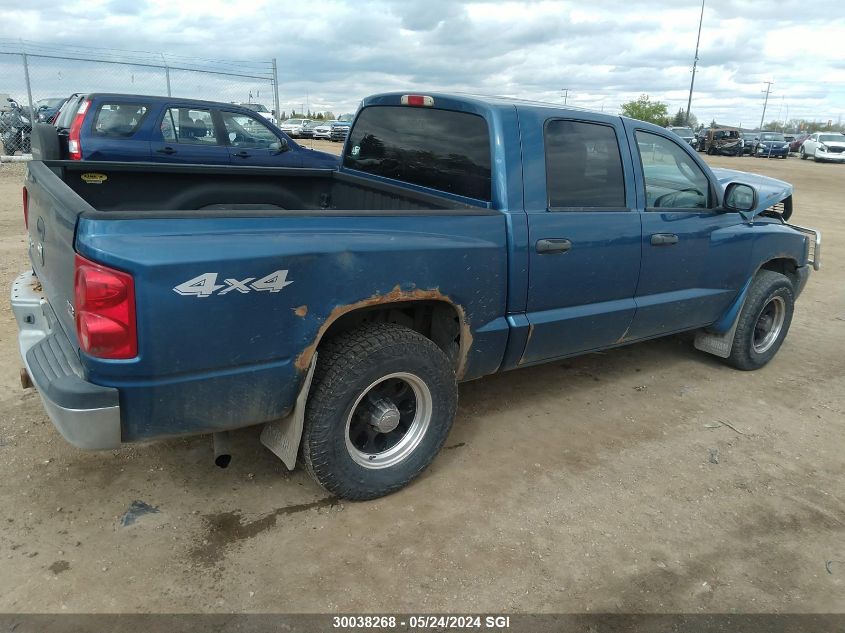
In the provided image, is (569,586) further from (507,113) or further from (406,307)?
(507,113)

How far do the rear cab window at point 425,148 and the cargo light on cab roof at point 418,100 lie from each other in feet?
0.11

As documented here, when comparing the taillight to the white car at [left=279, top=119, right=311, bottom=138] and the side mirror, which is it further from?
the white car at [left=279, top=119, right=311, bottom=138]

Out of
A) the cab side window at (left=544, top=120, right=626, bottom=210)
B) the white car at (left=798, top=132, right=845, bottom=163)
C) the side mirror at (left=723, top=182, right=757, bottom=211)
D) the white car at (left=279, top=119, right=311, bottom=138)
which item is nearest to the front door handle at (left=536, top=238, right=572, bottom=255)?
the cab side window at (left=544, top=120, right=626, bottom=210)

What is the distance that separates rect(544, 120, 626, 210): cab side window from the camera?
3.51 m

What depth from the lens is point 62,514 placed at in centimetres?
293

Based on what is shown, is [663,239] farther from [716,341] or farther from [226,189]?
[226,189]

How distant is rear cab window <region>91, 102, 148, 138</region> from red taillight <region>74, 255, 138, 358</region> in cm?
776

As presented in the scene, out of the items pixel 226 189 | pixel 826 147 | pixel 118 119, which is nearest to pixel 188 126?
pixel 118 119

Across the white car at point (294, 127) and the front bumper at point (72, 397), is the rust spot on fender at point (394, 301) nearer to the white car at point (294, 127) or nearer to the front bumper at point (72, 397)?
the front bumper at point (72, 397)

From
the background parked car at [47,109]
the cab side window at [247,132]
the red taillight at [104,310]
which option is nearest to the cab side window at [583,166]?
the red taillight at [104,310]

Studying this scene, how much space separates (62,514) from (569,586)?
2.23 meters

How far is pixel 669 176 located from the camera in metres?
4.23

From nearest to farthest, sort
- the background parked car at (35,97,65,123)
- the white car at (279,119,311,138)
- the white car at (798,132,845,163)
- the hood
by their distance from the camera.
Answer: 1. the hood
2. the background parked car at (35,97,65,123)
3. the white car at (798,132,845,163)
4. the white car at (279,119,311,138)

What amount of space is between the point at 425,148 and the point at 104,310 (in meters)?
2.10
